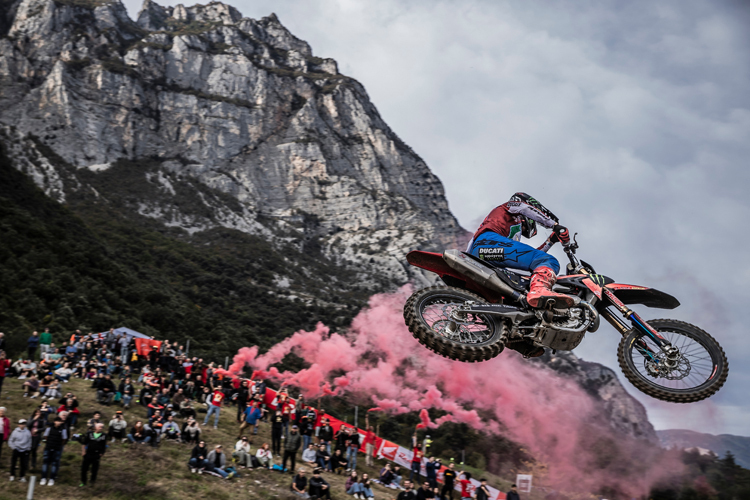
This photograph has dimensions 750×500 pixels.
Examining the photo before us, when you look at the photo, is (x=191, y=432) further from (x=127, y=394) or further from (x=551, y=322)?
(x=551, y=322)

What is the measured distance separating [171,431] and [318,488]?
6549mm

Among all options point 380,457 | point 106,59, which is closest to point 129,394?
point 380,457

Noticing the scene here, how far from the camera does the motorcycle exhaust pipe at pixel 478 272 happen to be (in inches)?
337

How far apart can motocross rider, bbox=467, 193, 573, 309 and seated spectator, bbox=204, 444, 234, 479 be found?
16.1m

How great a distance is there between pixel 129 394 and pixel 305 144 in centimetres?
16456

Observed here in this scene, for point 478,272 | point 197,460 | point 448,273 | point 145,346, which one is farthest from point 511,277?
point 145,346

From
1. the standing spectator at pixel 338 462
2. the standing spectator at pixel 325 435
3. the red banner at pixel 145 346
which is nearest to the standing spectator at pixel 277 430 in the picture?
the standing spectator at pixel 325 435

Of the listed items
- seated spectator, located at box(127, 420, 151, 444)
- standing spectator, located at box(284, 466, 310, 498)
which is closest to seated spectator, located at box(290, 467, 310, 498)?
standing spectator, located at box(284, 466, 310, 498)

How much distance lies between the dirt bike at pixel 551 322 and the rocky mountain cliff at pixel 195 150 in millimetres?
107942

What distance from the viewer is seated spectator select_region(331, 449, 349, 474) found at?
942 inches

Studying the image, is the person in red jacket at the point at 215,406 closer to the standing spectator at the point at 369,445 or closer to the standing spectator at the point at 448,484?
the standing spectator at the point at 369,445

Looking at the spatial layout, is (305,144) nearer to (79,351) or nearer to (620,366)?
(79,351)

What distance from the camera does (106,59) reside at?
172m

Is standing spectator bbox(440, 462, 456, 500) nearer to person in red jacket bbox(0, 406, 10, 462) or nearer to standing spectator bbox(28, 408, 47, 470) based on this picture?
standing spectator bbox(28, 408, 47, 470)
